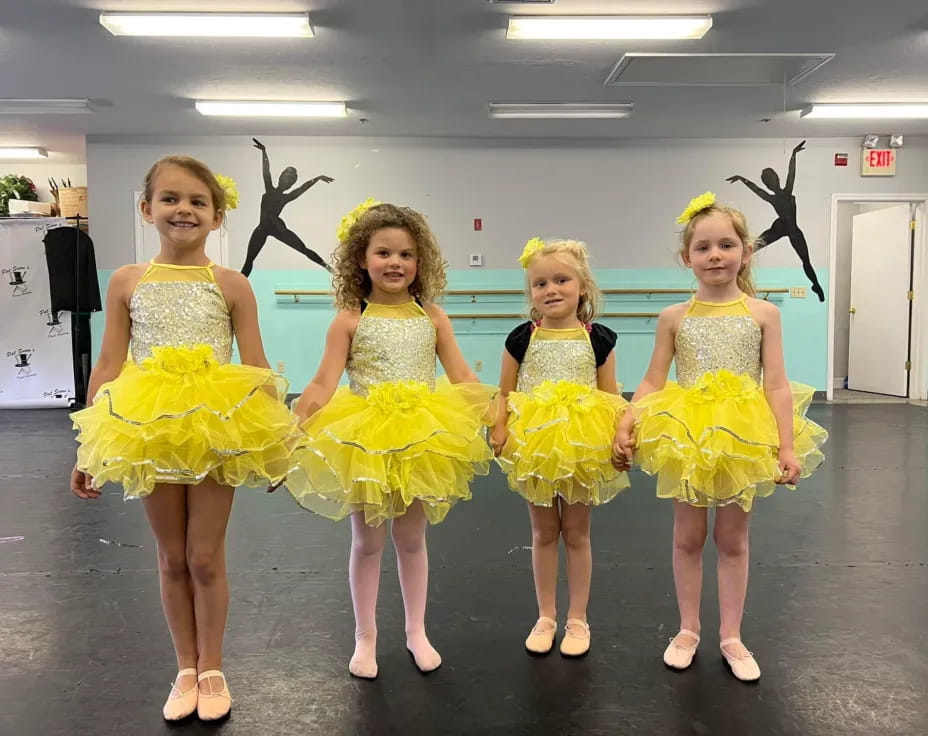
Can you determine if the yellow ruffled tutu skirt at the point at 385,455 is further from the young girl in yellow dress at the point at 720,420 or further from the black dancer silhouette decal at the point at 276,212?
the black dancer silhouette decal at the point at 276,212

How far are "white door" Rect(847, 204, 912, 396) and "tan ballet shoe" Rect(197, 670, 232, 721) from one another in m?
7.75

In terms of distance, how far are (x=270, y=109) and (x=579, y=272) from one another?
15.4ft

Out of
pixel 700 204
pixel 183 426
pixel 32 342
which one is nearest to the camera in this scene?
pixel 183 426

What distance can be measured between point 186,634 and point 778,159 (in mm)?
7058

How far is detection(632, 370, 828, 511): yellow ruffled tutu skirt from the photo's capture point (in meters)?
1.56

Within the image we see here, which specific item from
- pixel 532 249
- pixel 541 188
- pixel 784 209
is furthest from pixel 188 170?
pixel 784 209

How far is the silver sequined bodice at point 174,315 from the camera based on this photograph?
1.52m

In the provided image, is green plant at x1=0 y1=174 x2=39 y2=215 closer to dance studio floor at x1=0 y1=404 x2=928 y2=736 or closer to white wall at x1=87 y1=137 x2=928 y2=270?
white wall at x1=87 y1=137 x2=928 y2=270

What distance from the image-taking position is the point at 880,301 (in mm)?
7363

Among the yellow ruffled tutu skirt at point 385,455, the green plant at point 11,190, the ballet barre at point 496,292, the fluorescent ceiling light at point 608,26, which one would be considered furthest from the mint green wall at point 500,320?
the yellow ruffled tutu skirt at point 385,455

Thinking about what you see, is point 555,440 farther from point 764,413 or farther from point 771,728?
point 771,728

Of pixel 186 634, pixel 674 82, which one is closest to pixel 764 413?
pixel 186 634

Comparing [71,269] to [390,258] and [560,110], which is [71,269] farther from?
[390,258]

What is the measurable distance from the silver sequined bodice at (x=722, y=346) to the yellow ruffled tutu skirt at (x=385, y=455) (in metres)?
0.62
